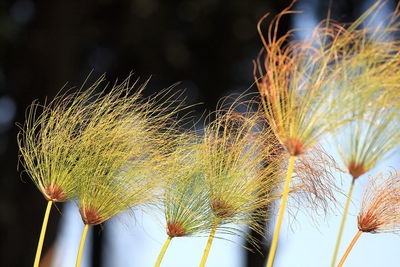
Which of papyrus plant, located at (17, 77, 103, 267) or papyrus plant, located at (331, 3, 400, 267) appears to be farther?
papyrus plant, located at (17, 77, 103, 267)

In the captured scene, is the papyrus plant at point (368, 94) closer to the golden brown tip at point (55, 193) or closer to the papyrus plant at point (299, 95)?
the papyrus plant at point (299, 95)

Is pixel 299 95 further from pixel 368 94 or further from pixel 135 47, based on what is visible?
pixel 135 47

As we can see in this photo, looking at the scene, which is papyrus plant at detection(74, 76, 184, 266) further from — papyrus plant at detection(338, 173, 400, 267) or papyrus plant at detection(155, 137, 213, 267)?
papyrus plant at detection(338, 173, 400, 267)

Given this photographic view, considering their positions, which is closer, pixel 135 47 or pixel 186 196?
pixel 186 196

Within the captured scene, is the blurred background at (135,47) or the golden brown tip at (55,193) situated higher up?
the blurred background at (135,47)

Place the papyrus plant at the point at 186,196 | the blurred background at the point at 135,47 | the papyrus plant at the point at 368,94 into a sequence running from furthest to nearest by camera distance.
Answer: the blurred background at the point at 135,47 → the papyrus plant at the point at 186,196 → the papyrus plant at the point at 368,94

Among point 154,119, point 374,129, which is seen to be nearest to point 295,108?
point 374,129

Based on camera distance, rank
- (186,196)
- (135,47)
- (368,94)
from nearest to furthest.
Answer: (368,94), (186,196), (135,47)

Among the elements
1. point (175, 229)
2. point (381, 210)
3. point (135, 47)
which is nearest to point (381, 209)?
point (381, 210)

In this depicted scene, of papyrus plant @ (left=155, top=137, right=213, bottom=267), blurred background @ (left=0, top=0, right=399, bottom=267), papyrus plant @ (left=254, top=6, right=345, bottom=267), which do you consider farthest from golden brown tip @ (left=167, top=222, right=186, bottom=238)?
blurred background @ (left=0, top=0, right=399, bottom=267)

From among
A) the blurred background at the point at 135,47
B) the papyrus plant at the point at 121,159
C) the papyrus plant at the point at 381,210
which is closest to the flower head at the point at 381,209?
the papyrus plant at the point at 381,210

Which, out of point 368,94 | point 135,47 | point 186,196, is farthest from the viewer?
point 135,47

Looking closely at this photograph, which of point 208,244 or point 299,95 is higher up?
point 299,95
